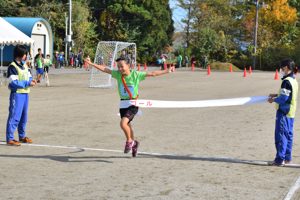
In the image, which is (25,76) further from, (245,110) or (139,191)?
(245,110)

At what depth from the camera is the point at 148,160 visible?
22.7 ft

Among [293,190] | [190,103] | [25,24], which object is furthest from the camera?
[25,24]

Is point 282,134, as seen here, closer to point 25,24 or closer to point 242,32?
point 25,24

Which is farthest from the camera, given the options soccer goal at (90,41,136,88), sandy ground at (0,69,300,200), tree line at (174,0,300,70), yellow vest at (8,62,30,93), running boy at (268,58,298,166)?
tree line at (174,0,300,70)

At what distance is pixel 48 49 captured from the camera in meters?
49.0

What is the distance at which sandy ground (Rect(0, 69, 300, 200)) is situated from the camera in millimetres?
5305

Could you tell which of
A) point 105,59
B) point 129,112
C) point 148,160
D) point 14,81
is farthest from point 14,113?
point 105,59

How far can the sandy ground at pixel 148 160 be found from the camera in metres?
5.30

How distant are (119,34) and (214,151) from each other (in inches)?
2207

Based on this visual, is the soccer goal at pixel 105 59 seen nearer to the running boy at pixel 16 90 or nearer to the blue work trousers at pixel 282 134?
the running boy at pixel 16 90

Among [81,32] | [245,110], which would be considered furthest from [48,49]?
[245,110]

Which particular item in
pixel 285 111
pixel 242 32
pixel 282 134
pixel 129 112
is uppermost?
pixel 242 32

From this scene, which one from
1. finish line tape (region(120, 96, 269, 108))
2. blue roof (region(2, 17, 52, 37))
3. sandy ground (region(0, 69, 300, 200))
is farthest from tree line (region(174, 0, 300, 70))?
finish line tape (region(120, 96, 269, 108))

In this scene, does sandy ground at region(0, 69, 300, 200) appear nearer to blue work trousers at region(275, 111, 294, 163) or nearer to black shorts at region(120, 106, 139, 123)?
blue work trousers at region(275, 111, 294, 163)
